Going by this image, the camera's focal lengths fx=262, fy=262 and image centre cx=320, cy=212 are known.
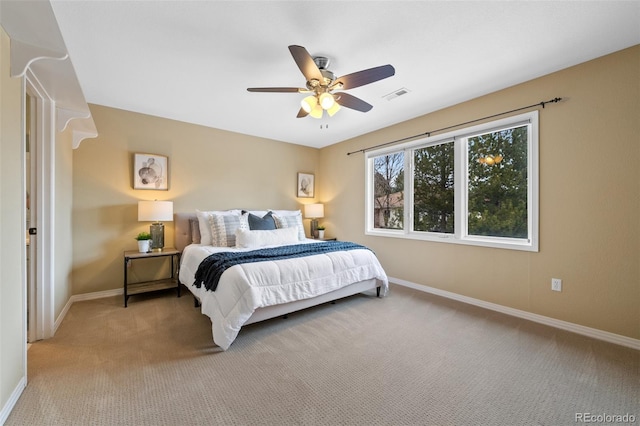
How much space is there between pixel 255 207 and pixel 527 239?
3949 mm

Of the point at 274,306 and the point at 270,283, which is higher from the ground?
the point at 270,283

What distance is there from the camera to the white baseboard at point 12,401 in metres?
1.41

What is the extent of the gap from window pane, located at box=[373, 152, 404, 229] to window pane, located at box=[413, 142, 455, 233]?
0.88 ft

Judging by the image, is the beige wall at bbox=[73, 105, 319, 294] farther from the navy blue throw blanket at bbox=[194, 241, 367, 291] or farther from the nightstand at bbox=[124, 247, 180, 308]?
the navy blue throw blanket at bbox=[194, 241, 367, 291]

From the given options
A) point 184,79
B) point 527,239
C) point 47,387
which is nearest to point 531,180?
point 527,239

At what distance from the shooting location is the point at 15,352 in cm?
160

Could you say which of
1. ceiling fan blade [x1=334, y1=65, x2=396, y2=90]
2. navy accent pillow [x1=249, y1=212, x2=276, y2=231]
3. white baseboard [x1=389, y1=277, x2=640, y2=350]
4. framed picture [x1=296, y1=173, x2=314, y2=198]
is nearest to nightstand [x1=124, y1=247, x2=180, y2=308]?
navy accent pillow [x1=249, y1=212, x2=276, y2=231]

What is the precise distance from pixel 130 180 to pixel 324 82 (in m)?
3.06

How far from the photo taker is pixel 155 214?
3.36 meters

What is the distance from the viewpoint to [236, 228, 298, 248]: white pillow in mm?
3439

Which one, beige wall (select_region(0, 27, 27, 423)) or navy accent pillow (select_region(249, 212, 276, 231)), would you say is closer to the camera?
beige wall (select_region(0, 27, 27, 423))

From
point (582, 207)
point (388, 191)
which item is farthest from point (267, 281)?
point (582, 207)

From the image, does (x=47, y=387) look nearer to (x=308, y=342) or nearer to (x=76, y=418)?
(x=76, y=418)

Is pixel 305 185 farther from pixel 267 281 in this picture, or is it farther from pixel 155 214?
pixel 267 281
